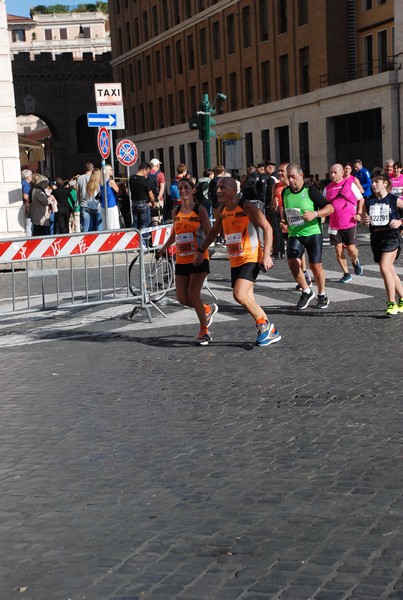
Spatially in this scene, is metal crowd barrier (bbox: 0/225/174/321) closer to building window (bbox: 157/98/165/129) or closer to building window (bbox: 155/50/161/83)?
building window (bbox: 157/98/165/129)

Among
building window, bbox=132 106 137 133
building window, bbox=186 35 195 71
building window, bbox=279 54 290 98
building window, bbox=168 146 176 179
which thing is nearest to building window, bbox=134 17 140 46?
building window, bbox=132 106 137 133

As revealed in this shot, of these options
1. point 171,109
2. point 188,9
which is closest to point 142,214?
point 188,9

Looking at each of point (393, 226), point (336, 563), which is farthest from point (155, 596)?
point (393, 226)

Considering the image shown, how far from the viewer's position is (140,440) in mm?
6156

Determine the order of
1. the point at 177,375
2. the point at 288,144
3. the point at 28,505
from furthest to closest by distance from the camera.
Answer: the point at 288,144 < the point at 177,375 < the point at 28,505

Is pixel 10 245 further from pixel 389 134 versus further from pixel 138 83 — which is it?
pixel 138 83

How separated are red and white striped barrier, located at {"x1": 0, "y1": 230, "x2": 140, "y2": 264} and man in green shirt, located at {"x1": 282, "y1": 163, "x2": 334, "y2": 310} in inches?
73.6

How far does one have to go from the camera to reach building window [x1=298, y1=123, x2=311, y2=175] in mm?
45750

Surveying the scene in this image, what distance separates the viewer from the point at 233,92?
5375 cm

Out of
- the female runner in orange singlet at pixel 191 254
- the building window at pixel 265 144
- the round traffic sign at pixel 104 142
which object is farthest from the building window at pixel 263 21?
the female runner in orange singlet at pixel 191 254

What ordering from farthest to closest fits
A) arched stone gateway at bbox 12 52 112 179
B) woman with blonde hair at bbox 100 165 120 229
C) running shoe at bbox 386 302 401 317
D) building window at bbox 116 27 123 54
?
arched stone gateway at bbox 12 52 112 179 < building window at bbox 116 27 123 54 < woman with blonde hair at bbox 100 165 120 229 < running shoe at bbox 386 302 401 317

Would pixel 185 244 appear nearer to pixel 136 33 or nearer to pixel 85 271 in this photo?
pixel 85 271

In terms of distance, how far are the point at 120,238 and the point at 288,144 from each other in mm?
36872

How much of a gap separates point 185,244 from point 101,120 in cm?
1147
